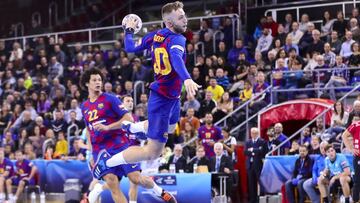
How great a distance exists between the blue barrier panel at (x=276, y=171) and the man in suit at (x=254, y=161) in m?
0.38

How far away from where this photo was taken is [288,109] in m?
20.0

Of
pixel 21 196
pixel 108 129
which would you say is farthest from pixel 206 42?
pixel 108 129

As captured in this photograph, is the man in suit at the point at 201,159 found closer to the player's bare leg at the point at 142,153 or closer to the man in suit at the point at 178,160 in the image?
the man in suit at the point at 178,160

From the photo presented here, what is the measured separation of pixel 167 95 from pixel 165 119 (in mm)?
324

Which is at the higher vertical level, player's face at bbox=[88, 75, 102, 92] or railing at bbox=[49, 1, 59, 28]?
railing at bbox=[49, 1, 59, 28]

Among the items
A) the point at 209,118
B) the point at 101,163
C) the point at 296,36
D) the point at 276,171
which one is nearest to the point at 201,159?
the point at 209,118

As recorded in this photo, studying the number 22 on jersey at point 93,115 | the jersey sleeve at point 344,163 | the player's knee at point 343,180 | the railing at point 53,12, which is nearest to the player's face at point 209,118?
the jersey sleeve at point 344,163

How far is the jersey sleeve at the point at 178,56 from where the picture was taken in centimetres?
982

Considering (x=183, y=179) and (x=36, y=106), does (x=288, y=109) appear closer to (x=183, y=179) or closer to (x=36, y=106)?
(x=183, y=179)

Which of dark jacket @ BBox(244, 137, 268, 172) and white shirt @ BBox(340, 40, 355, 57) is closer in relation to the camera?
dark jacket @ BBox(244, 137, 268, 172)

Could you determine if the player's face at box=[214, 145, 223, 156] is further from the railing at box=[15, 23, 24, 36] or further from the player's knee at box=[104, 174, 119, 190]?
the railing at box=[15, 23, 24, 36]

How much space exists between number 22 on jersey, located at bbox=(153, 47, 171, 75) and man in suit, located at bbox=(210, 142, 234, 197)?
712cm

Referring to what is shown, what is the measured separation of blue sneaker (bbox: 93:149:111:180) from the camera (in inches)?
466

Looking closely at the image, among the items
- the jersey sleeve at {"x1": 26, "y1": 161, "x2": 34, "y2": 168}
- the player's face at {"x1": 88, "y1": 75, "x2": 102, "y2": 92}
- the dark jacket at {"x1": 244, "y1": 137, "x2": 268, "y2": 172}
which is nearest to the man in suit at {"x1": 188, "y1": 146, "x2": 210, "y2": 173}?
the dark jacket at {"x1": 244, "y1": 137, "x2": 268, "y2": 172}
